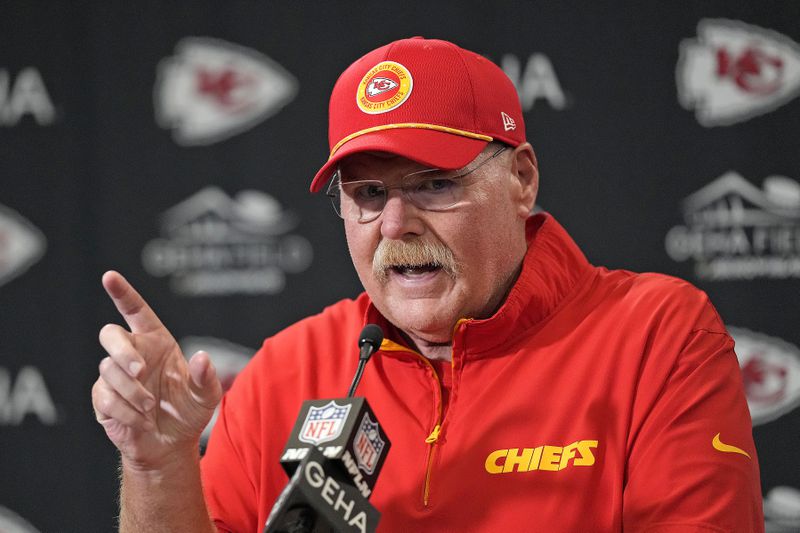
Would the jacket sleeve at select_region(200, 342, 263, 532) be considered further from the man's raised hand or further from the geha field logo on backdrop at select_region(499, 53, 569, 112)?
the geha field logo on backdrop at select_region(499, 53, 569, 112)

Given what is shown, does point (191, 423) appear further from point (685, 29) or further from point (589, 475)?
point (685, 29)

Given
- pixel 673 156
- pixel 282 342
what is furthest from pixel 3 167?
pixel 673 156

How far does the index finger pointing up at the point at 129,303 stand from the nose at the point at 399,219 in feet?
1.23

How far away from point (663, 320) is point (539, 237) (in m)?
0.26

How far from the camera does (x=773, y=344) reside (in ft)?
7.11

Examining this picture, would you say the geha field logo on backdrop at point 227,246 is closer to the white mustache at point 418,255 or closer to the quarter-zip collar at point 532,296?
the quarter-zip collar at point 532,296

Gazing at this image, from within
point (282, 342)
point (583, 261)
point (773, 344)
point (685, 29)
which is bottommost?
point (773, 344)

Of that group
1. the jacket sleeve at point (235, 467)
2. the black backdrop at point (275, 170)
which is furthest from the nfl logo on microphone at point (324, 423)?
the black backdrop at point (275, 170)

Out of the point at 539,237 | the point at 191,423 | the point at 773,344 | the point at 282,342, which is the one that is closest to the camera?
the point at 191,423

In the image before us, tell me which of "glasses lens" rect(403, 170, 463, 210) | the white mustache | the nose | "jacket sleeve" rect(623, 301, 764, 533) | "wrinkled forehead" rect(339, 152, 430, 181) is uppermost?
"wrinkled forehead" rect(339, 152, 430, 181)

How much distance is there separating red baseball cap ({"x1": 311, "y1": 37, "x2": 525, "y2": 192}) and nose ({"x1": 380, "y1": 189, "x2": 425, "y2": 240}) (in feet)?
0.28

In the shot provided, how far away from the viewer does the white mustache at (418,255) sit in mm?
1401

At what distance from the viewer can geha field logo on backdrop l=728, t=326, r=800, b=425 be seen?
2.16 meters

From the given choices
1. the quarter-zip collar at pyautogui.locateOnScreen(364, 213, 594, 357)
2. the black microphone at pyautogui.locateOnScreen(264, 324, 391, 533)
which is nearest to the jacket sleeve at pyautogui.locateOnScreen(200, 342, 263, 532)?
the quarter-zip collar at pyautogui.locateOnScreen(364, 213, 594, 357)
